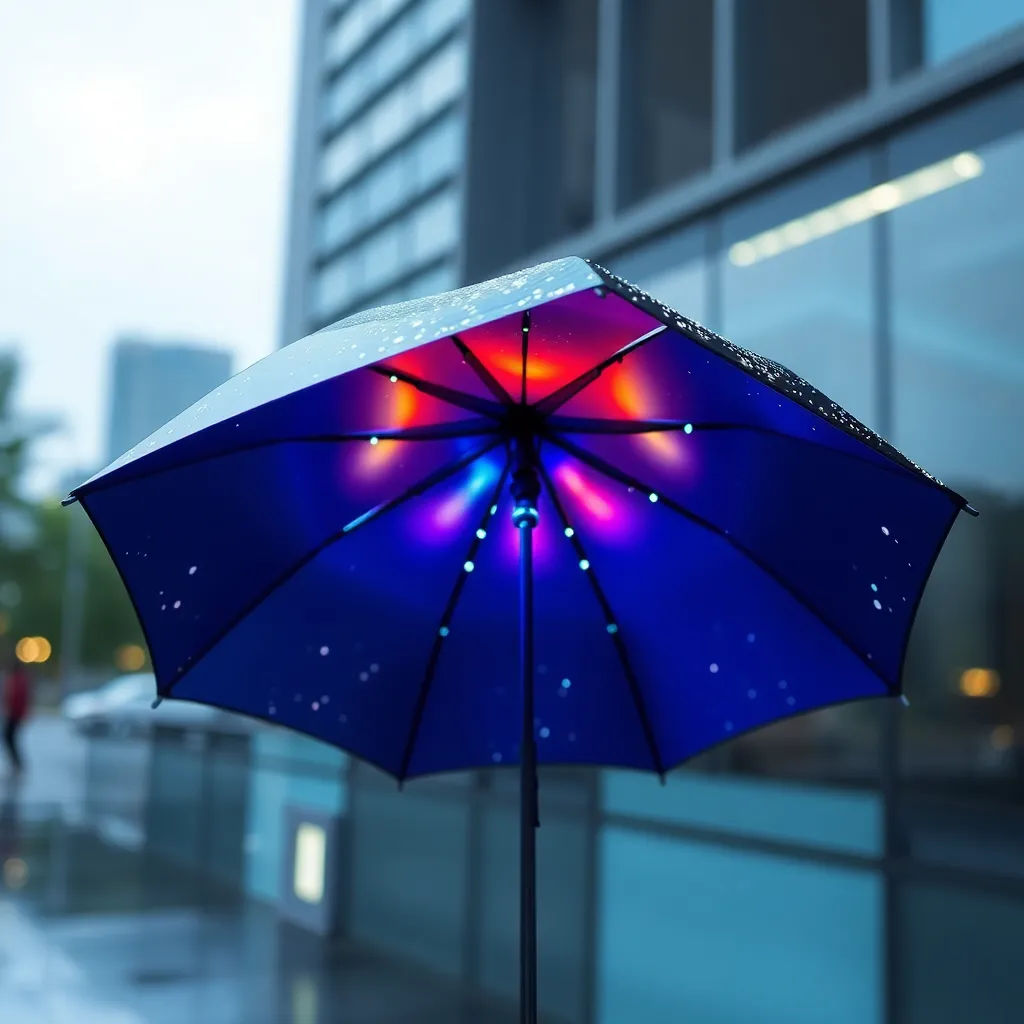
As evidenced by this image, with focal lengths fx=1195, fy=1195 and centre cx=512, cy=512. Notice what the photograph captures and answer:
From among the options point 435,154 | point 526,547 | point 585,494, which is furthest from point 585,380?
point 435,154

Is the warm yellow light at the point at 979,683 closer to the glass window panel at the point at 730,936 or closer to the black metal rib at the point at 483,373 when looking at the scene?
the glass window panel at the point at 730,936

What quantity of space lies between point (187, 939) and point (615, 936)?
4.03 m

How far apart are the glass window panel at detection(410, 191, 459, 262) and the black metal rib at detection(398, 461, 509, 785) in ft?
101

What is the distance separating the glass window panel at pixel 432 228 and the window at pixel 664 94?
2607 cm

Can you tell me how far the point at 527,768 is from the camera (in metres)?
2.63

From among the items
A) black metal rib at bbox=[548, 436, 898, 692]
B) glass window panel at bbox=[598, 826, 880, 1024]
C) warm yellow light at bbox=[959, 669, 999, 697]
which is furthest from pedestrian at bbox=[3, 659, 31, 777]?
black metal rib at bbox=[548, 436, 898, 692]

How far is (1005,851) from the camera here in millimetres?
4430

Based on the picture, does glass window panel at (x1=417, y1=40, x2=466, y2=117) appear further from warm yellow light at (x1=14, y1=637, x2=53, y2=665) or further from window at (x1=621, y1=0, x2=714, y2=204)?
warm yellow light at (x1=14, y1=637, x2=53, y2=665)

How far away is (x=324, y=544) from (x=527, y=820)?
92 cm

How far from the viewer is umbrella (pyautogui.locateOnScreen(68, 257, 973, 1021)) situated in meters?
2.54

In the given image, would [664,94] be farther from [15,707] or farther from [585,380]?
[15,707]

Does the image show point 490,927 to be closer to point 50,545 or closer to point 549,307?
point 549,307

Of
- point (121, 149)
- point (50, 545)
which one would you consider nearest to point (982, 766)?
point (50, 545)

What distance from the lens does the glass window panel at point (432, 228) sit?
111 feet
